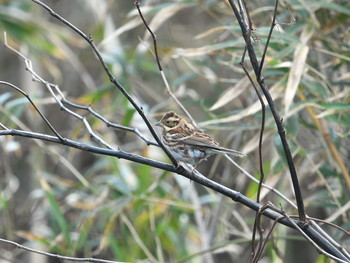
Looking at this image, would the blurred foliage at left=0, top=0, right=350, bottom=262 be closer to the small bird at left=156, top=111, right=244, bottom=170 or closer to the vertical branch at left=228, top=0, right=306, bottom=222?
the small bird at left=156, top=111, right=244, bottom=170

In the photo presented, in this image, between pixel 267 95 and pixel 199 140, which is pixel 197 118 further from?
pixel 267 95

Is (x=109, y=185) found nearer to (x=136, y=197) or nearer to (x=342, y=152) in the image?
(x=136, y=197)

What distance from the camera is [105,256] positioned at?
541cm

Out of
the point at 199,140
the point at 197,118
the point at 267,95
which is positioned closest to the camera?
the point at 267,95

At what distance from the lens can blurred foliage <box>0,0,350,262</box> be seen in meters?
3.49

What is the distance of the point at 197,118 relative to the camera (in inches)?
266

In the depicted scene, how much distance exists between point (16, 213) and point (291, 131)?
2.71m

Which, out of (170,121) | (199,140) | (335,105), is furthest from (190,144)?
(335,105)

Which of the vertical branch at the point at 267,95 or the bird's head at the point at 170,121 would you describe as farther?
the bird's head at the point at 170,121

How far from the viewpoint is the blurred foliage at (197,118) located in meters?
3.49

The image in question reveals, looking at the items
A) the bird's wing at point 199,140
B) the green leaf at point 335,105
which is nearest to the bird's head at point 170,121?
the bird's wing at point 199,140

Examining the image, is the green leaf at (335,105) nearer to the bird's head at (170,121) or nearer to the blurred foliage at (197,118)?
the blurred foliage at (197,118)

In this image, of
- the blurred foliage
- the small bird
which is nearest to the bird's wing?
the small bird

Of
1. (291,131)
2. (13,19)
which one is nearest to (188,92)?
(291,131)
